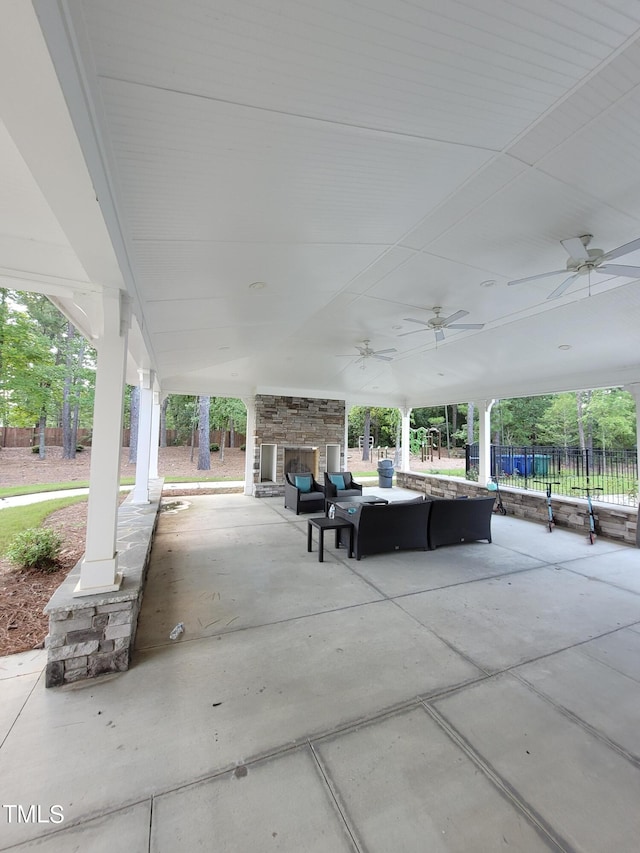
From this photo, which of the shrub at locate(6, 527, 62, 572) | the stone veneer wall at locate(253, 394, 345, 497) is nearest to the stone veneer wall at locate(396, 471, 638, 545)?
the stone veneer wall at locate(253, 394, 345, 497)

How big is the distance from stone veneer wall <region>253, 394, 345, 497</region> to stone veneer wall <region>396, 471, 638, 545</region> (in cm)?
374

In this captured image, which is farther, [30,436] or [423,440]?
[423,440]

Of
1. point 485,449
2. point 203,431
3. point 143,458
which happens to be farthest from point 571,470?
point 203,431

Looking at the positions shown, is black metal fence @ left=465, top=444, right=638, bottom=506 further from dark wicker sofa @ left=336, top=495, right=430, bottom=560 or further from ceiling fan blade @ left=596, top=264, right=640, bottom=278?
ceiling fan blade @ left=596, top=264, right=640, bottom=278

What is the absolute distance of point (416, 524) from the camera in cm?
537

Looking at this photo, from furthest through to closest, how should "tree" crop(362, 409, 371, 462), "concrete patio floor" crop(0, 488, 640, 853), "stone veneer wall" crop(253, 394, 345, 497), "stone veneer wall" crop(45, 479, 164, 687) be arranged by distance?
"tree" crop(362, 409, 371, 462)
"stone veneer wall" crop(253, 394, 345, 497)
"stone veneer wall" crop(45, 479, 164, 687)
"concrete patio floor" crop(0, 488, 640, 853)

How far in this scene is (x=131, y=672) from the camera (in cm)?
264

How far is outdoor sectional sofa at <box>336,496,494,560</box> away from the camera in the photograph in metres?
5.06

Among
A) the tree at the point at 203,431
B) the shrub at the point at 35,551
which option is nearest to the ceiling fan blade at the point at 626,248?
the shrub at the point at 35,551

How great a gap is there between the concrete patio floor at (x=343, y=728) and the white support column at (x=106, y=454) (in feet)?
2.44

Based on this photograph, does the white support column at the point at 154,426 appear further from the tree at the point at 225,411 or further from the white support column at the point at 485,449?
the tree at the point at 225,411

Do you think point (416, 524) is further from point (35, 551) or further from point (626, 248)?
point (35, 551)

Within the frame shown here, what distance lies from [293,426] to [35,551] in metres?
6.86

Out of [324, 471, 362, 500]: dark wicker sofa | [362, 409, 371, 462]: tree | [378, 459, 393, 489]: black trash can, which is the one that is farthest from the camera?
[362, 409, 371, 462]: tree
